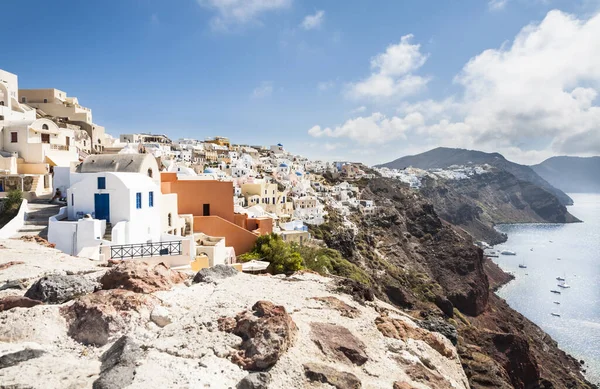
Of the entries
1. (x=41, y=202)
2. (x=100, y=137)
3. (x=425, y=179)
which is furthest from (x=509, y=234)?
(x=41, y=202)

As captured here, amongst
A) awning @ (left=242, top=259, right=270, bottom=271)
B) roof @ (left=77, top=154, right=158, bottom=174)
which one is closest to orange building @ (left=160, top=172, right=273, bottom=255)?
roof @ (left=77, top=154, right=158, bottom=174)

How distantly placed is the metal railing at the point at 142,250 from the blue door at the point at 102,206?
2150 mm

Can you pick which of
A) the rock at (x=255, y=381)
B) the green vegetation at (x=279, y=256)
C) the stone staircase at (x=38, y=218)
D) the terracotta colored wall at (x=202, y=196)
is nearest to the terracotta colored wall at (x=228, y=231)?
the green vegetation at (x=279, y=256)

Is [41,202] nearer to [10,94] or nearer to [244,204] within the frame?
[10,94]

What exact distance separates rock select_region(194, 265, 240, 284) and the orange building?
10.3m

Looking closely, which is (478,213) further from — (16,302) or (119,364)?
(119,364)

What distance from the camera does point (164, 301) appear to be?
8.07 m

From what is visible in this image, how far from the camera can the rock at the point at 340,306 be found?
9.69 metres

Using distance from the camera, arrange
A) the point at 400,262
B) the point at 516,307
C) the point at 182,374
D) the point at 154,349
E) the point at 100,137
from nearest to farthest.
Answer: the point at 182,374, the point at 154,349, the point at 100,137, the point at 400,262, the point at 516,307

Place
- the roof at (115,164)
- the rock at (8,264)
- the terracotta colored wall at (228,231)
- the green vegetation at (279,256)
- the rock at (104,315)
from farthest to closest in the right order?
the terracotta colored wall at (228,231) → the green vegetation at (279,256) → the roof at (115,164) → the rock at (8,264) → the rock at (104,315)

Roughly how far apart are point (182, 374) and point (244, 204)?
36800 millimetres

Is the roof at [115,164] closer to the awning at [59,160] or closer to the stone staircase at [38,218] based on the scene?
the stone staircase at [38,218]

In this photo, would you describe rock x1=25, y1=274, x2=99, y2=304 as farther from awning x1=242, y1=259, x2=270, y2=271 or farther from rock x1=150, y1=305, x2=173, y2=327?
awning x1=242, y1=259, x2=270, y2=271

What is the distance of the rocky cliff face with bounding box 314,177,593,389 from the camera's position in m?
29.5
